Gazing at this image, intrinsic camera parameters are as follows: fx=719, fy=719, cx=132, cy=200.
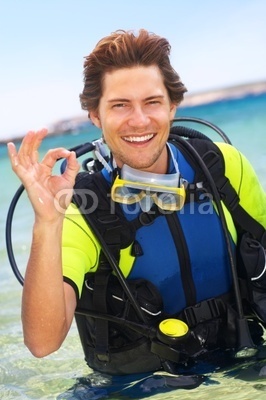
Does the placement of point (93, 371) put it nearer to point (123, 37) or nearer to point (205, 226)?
point (205, 226)

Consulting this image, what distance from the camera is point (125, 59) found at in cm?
293

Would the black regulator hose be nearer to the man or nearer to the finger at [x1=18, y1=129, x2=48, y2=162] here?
the man

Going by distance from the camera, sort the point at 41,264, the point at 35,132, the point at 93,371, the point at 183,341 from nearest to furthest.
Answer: the point at 35,132, the point at 41,264, the point at 183,341, the point at 93,371

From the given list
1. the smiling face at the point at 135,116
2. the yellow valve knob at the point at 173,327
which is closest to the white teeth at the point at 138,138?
the smiling face at the point at 135,116

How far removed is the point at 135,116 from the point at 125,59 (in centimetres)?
26

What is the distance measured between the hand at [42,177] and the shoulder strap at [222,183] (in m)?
0.79

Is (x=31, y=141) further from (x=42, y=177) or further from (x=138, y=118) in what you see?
(x=138, y=118)

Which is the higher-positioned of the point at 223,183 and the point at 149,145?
the point at 149,145

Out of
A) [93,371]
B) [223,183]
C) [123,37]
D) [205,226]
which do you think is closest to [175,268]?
[205,226]

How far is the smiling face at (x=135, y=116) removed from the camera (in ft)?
9.41

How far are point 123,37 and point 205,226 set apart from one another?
2.84ft

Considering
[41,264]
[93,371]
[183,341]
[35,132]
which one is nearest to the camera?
[35,132]

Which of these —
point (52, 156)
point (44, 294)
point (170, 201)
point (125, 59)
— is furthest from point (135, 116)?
point (44, 294)

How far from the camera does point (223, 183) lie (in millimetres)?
3025
